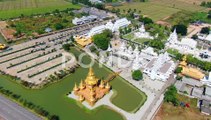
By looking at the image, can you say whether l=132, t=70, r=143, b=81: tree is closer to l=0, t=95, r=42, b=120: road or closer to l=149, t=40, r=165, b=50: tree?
l=149, t=40, r=165, b=50: tree

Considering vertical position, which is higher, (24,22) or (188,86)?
(24,22)

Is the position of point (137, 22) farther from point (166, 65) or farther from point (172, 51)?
point (166, 65)

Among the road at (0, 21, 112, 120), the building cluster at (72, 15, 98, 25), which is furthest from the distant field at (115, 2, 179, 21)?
the road at (0, 21, 112, 120)

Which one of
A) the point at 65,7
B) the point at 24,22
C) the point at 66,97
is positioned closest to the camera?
the point at 66,97

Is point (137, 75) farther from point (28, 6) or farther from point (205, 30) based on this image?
point (28, 6)

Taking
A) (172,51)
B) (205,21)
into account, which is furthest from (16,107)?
(205,21)

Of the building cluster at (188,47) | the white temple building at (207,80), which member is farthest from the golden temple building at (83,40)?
the white temple building at (207,80)
